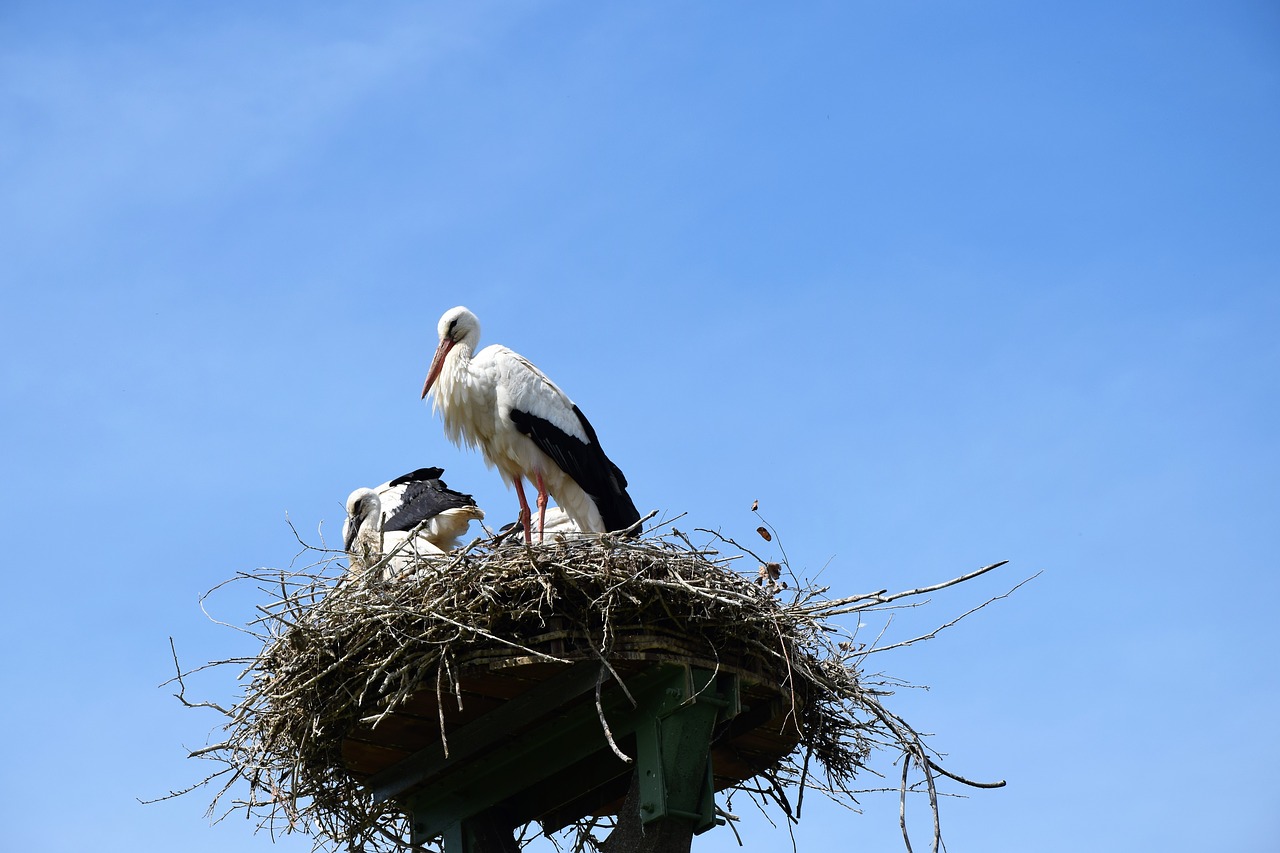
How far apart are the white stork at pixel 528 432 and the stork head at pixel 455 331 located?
60 millimetres

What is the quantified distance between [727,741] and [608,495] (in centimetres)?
236

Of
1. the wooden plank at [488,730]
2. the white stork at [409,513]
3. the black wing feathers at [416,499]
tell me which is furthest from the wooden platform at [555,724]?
the black wing feathers at [416,499]

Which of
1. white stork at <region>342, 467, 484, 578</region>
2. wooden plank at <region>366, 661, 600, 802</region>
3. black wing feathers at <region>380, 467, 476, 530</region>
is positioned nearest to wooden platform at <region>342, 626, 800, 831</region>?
wooden plank at <region>366, 661, 600, 802</region>

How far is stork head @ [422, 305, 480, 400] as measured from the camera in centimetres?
805

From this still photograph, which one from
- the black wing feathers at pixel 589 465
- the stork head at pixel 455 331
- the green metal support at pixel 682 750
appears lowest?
the green metal support at pixel 682 750

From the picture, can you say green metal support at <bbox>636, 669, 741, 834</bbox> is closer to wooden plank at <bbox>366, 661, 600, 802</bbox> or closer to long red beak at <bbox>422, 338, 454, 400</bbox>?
wooden plank at <bbox>366, 661, 600, 802</bbox>

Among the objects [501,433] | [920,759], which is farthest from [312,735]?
[501,433]

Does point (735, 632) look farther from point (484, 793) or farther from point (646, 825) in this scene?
point (484, 793)

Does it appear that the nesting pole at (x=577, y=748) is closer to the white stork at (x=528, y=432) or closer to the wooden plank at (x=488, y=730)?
the wooden plank at (x=488, y=730)

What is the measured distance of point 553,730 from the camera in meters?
5.21

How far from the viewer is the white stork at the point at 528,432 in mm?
7645

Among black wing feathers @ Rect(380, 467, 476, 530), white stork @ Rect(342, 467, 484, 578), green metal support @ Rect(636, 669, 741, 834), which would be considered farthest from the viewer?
black wing feathers @ Rect(380, 467, 476, 530)

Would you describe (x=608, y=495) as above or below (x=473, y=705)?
above

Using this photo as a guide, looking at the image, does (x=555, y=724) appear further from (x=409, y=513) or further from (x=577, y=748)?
(x=409, y=513)
